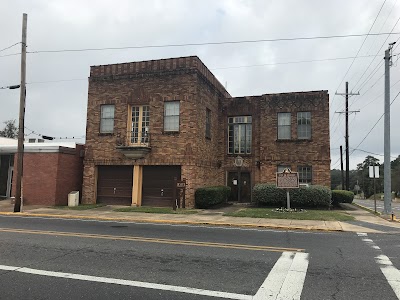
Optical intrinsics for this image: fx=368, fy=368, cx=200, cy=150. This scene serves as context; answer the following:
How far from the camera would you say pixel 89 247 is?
8.98 meters

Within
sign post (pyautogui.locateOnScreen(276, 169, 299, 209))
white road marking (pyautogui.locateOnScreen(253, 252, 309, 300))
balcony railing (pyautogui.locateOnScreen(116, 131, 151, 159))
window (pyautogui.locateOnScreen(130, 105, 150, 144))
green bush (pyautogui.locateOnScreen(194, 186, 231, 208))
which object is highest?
window (pyautogui.locateOnScreen(130, 105, 150, 144))

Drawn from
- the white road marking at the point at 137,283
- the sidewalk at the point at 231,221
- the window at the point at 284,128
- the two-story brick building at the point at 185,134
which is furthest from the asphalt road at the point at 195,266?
the window at the point at 284,128

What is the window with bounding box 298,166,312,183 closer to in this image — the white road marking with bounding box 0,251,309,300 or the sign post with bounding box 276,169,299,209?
the sign post with bounding box 276,169,299,209

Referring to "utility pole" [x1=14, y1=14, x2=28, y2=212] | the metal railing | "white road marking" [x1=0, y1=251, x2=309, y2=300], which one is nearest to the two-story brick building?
the metal railing

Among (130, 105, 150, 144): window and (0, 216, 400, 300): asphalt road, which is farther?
(130, 105, 150, 144): window

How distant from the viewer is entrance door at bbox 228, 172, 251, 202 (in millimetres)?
25594

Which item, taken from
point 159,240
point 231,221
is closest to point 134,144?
point 231,221

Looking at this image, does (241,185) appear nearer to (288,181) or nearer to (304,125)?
(304,125)

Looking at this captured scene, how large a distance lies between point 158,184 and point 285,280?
641 inches

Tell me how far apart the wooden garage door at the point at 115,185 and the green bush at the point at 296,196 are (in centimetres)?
776

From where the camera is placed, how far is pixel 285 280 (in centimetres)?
612

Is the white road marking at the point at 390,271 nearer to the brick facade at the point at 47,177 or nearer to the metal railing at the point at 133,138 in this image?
the metal railing at the point at 133,138

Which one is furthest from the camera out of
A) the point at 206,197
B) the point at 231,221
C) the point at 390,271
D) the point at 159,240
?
the point at 206,197

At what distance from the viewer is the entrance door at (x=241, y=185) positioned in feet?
84.0
